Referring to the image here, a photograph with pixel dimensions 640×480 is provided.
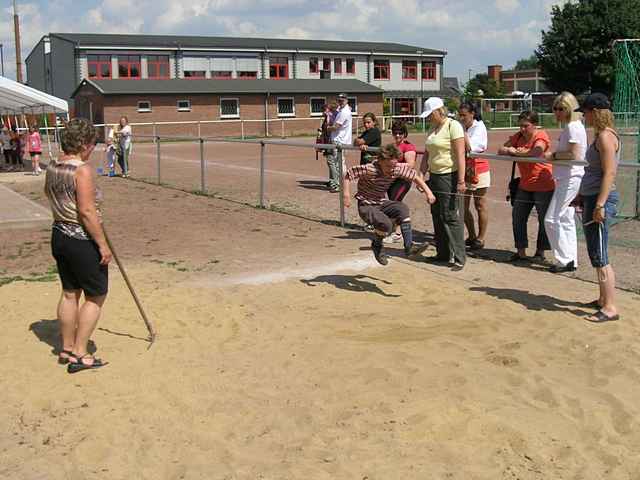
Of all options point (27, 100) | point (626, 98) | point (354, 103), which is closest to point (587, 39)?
point (354, 103)

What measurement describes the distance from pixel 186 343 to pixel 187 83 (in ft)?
162

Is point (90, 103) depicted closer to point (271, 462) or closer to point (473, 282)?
point (473, 282)

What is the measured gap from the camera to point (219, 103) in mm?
52656

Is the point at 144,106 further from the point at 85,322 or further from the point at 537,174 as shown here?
the point at 85,322

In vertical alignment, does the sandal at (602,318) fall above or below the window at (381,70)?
below

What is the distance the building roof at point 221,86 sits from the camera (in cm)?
4928

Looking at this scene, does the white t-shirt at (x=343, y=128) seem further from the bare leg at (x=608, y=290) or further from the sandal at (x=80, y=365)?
the sandal at (x=80, y=365)

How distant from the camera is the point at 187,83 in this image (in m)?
53.7

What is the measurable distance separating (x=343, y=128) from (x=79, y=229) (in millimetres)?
10710

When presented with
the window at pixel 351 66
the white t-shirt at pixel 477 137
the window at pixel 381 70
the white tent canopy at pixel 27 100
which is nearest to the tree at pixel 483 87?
the window at pixel 381 70

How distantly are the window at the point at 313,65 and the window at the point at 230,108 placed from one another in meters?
13.4

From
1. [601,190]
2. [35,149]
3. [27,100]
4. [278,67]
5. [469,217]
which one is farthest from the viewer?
[278,67]

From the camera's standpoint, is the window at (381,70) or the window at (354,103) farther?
the window at (381,70)

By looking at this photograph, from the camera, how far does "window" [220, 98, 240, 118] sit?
53.1 meters
